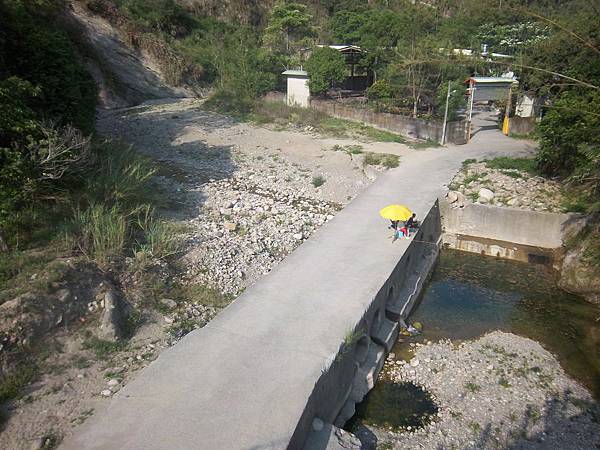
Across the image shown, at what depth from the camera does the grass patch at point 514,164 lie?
1661 cm

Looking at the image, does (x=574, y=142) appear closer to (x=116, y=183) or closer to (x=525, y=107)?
(x=525, y=107)

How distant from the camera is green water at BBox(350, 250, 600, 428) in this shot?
8625 millimetres

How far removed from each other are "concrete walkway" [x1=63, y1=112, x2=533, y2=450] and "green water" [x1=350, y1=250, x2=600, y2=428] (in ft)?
5.97

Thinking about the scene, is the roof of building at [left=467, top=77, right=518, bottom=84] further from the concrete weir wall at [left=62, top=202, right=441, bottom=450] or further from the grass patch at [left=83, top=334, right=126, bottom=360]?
the grass patch at [left=83, top=334, right=126, bottom=360]

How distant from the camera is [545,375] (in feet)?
29.2

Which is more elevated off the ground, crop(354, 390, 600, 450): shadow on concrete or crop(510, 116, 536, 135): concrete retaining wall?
crop(510, 116, 536, 135): concrete retaining wall

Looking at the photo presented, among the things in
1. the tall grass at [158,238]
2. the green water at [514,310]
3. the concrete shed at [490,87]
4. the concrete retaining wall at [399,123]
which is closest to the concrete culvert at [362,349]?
the green water at [514,310]

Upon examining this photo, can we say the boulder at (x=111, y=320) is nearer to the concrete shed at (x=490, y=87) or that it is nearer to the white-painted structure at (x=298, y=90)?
the concrete shed at (x=490, y=87)

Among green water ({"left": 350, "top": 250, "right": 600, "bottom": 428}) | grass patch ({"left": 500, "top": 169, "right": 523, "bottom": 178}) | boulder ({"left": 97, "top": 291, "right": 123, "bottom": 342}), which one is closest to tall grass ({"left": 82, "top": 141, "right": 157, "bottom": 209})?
boulder ({"left": 97, "top": 291, "right": 123, "bottom": 342})

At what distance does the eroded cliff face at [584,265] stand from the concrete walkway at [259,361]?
5028mm

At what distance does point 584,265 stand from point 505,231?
9.49ft

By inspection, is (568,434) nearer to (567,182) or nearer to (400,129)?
(567,182)

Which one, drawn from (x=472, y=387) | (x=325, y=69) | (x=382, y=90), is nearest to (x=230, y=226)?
(x=472, y=387)

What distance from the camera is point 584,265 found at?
39.8 ft
